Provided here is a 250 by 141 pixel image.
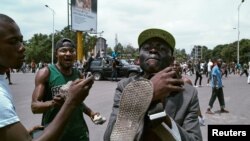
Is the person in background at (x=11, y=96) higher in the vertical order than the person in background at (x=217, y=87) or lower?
higher

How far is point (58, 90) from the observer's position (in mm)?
3328

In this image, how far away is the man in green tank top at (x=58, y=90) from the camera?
3221 millimetres

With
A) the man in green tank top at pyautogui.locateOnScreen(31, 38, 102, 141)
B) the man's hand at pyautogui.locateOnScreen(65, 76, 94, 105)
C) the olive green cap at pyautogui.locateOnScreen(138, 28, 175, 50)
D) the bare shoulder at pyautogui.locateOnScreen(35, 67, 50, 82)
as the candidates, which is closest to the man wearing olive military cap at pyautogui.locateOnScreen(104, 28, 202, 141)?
the olive green cap at pyautogui.locateOnScreen(138, 28, 175, 50)

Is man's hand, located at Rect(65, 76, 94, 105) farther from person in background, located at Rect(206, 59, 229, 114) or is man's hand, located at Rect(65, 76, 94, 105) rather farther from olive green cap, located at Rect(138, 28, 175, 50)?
person in background, located at Rect(206, 59, 229, 114)

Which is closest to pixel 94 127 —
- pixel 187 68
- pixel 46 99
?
pixel 46 99

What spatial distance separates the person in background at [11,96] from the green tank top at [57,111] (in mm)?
1267

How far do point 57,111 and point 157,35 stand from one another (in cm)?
170

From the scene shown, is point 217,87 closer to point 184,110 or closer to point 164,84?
point 184,110

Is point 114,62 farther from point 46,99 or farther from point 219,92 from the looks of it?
point 46,99

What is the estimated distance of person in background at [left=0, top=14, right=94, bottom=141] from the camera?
5.33 feet

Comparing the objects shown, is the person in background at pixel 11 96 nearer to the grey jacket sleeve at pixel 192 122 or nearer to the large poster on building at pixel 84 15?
the grey jacket sleeve at pixel 192 122

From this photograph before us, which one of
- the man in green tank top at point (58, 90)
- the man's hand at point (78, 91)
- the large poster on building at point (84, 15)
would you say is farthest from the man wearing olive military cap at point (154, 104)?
the large poster on building at point (84, 15)

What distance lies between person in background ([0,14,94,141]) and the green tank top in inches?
49.9

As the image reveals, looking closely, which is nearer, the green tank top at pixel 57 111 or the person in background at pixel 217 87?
the green tank top at pixel 57 111
